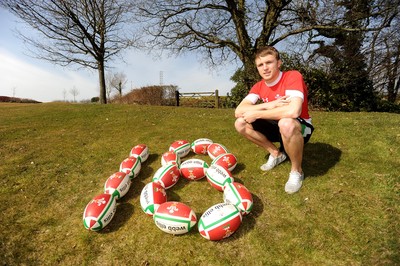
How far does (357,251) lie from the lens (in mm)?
3705

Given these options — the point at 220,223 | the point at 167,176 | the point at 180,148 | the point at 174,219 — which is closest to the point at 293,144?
the point at 220,223

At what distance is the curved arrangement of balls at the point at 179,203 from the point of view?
4.04 m

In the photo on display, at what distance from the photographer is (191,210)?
4297 millimetres

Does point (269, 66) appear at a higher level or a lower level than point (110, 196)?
higher

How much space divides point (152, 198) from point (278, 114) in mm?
2632

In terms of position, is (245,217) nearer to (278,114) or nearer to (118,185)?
(278,114)

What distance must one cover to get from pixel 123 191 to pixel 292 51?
1580 cm

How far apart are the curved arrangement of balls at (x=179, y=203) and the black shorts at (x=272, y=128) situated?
89cm

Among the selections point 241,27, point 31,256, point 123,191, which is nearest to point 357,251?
point 123,191

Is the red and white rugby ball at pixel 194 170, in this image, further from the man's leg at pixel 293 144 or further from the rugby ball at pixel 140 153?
the man's leg at pixel 293 144

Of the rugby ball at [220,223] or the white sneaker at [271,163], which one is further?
the white sneaker at [271,163]

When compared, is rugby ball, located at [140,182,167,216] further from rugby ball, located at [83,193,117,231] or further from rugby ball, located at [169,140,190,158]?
rugby ball, located at [169,140,190,158]

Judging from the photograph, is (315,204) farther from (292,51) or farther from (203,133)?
(292,51)

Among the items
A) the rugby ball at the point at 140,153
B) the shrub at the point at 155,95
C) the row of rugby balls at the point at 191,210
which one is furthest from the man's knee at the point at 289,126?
the shrub at the point at 155,95
